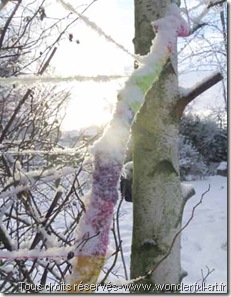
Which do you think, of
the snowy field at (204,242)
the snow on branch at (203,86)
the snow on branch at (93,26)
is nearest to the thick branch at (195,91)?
the snow on branch at (203,86)

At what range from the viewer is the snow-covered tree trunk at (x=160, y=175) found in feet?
4.01

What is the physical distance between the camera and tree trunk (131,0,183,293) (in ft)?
4.01

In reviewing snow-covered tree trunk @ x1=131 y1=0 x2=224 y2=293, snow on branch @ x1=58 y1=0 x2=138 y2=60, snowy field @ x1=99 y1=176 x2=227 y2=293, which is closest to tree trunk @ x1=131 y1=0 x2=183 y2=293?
snow-covered tree trunk @ x1=131 y1=0 x2=224 y2=293

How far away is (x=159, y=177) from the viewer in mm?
1228

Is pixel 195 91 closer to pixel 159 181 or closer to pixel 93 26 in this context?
pixel 159 181

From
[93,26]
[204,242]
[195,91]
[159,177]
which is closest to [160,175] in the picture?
[159,177]

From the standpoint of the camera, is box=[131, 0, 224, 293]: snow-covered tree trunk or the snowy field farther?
the snowy field

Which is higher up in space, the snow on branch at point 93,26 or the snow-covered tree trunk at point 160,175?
the snow on branch at point 93,26

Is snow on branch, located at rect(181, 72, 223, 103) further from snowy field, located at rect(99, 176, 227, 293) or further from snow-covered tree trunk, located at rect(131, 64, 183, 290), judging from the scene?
snowy field, located at rect(99, 176, 227, 293)

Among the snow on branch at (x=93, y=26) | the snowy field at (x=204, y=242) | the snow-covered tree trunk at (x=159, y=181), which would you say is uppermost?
the snow on branch at (x=93, y=26)

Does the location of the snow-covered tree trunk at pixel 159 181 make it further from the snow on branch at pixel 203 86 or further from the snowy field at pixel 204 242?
the snowy field at pixel 204 242

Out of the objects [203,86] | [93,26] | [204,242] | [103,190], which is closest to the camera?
[103,190]

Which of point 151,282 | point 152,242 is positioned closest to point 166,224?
point 152,242

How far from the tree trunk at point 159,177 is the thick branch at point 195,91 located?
1 cm
